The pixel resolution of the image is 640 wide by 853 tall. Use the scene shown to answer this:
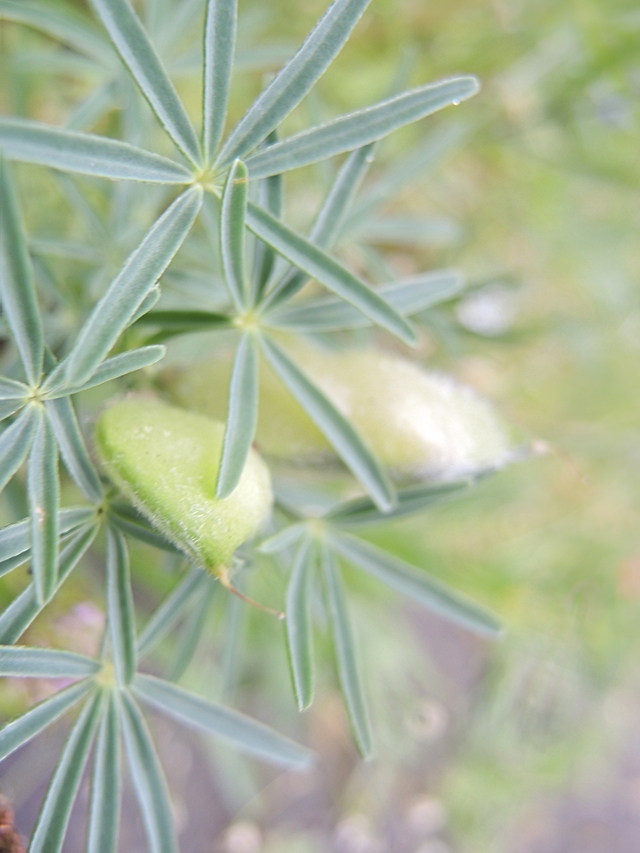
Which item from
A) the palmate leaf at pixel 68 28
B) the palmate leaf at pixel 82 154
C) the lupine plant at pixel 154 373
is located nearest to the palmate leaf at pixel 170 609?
the lupine plant at pixel 154 373

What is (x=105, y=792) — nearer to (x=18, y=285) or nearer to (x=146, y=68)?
(x=18, y=285)

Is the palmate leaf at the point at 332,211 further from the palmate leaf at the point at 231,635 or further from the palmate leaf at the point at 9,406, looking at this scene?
the palmate leaf at the point at 231,635

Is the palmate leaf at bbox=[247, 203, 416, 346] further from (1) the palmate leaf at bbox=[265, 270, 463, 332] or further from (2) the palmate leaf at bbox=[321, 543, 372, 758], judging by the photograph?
(2) the palmate leaf at bbox=[321, 543, 372, 758]

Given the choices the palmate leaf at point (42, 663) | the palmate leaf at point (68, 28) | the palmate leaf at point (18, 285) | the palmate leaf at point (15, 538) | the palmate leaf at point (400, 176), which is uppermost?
the palmate leaf at point (68, 28)

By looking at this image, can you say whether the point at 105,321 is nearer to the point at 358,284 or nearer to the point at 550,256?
the point at 358,284

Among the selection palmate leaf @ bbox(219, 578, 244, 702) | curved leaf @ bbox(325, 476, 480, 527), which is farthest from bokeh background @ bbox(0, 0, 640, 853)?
curved leaf @ bbox(325, 476, 480, 527)

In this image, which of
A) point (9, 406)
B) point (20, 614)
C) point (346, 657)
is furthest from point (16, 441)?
point (346, 657)

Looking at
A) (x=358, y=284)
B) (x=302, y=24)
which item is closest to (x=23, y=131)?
(x=358, y=284)

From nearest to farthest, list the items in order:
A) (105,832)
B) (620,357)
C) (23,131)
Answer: (23,131)
(105,832)
(620,357)
